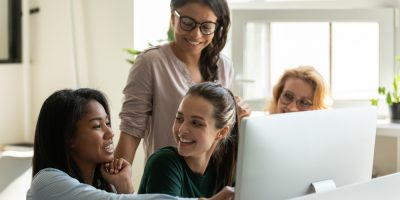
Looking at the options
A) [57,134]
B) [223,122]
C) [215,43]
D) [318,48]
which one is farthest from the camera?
[318,48]

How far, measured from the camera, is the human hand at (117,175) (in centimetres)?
184

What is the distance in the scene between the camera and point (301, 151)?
142 cm

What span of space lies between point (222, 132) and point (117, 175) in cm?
29

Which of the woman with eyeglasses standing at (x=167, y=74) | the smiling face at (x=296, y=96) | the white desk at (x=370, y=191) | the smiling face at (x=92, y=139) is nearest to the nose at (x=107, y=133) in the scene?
the smiling face at (x=92, y=139)

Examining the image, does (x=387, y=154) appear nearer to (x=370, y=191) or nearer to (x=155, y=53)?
(x=155, y=53)

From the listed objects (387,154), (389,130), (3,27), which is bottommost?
(387,154)

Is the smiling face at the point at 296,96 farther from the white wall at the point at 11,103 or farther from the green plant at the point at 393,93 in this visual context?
the white wall at the point at 11,103

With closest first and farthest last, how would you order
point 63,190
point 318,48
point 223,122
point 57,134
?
point 63,190 < point 57,134 < point 223,122 < point 318,48

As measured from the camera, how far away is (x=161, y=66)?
227 cm

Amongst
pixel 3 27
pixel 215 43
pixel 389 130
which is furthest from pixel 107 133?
pixel 3 27

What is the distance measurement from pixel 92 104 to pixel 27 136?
10.2 feet

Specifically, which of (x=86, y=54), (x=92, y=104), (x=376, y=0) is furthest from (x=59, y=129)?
(x=86, y=54)

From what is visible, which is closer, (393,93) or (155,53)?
(155,53)

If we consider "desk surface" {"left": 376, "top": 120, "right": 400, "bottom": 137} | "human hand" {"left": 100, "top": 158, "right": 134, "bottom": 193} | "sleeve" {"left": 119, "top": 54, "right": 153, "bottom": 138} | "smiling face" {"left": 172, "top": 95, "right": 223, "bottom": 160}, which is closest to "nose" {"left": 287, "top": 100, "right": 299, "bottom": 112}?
"sleeve" {"left": 119, "top": 54, "right": 153, "bottom": 138}
